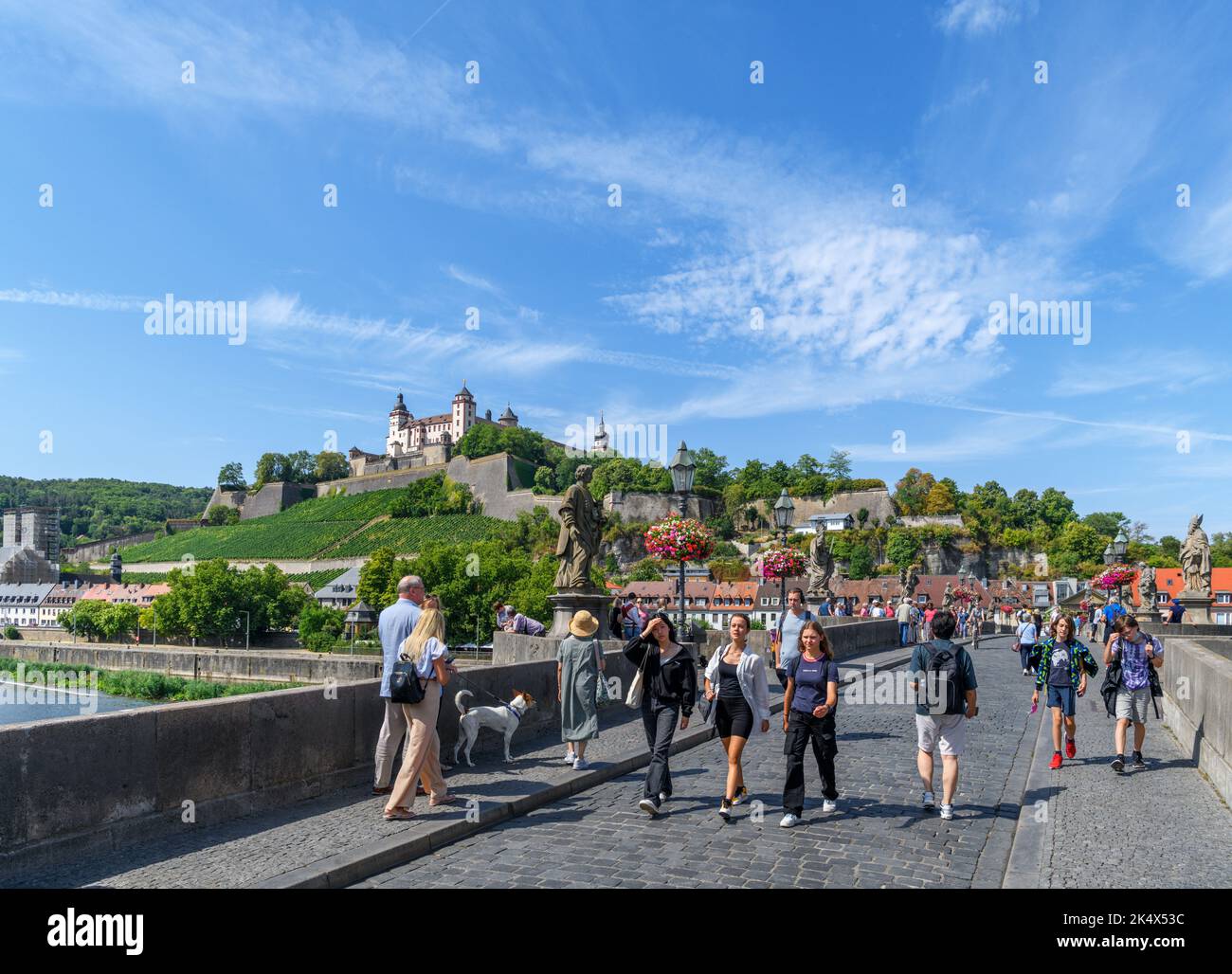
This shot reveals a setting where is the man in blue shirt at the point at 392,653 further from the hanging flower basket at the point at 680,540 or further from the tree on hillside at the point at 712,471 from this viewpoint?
the tree on hillside at the point at 712,471

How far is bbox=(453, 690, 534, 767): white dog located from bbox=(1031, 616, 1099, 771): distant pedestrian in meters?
5.37

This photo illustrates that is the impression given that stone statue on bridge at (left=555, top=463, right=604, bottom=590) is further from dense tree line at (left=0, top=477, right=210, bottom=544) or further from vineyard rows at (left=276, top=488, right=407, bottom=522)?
dense tree line at (left=0, top=477, right=210, bottom=544)

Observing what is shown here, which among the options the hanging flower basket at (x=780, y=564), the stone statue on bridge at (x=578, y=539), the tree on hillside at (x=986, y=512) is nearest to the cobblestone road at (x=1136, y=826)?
the stone statue on bridge at (x=578, y=539)

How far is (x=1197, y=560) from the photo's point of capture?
2444 centimetres

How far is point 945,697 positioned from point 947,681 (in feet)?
0.44

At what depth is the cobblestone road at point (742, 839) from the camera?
18.6ft

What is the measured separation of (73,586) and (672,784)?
12373 centimetres

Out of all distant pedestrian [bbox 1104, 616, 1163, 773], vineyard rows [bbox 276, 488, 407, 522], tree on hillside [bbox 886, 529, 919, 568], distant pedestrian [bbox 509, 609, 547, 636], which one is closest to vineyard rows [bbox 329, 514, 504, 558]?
vineyard rows [bbox 276, 488, 407, 522]

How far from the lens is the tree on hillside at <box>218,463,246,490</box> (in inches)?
6275

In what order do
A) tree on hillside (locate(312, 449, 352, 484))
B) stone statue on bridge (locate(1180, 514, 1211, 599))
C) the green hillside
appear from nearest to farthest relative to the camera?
stone statue on bridge (locate(1180, 514, 1211, 599)) < the green hillside < tree on hillside (locate(312, 449, 352, 484))

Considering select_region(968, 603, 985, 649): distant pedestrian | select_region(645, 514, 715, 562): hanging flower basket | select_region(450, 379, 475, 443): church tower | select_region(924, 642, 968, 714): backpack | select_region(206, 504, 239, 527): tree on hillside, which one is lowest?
select_region(968, 603, 985, 649): distant pedestrian

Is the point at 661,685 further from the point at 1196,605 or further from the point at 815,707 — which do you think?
the point at 1196,605

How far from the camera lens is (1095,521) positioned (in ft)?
456
